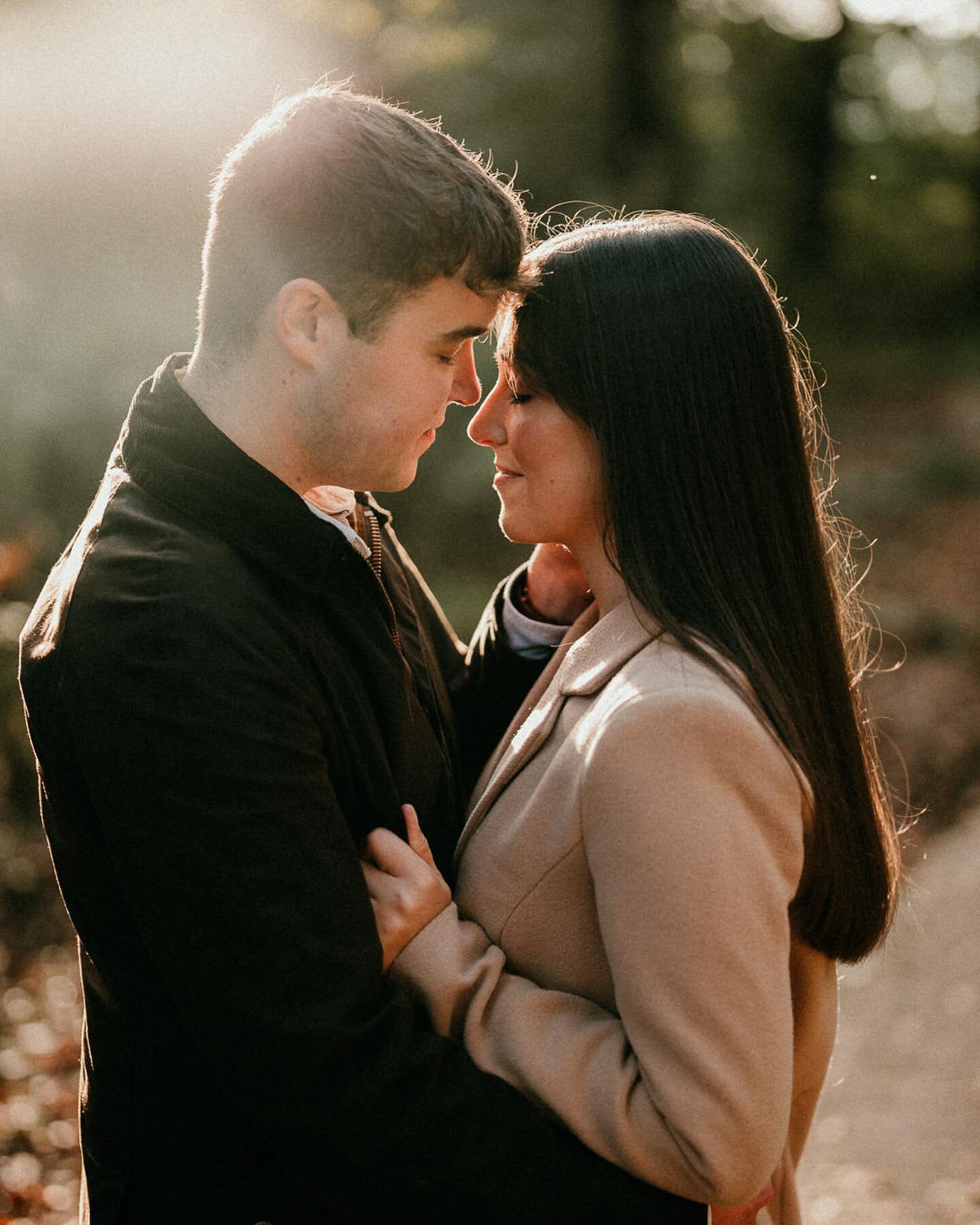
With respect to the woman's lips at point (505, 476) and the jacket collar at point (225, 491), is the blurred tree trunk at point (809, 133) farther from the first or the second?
the jacket collar at point (225, 491)

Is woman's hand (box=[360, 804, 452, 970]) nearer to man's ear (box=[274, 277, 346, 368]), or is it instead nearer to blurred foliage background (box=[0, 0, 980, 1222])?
man's ear (box=[274, 277, 346, 368])

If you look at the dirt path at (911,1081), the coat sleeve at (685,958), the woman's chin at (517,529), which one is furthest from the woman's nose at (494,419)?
the dirt path at (911,1081)

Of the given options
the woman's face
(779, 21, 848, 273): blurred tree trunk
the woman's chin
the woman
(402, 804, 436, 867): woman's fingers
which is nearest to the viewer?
the woman

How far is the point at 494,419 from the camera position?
239cm

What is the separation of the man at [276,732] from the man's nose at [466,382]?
0.46 ft

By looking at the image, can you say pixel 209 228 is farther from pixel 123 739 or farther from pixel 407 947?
pixel 407 947

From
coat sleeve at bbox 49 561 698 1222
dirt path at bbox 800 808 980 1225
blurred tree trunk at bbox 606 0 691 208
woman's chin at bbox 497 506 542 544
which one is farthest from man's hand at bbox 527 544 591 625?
blurred tree trunk at bbox 606 0 691 208

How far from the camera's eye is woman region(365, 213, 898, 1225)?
1.75 metres

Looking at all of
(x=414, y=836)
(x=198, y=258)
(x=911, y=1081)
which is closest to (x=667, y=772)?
(x=414, y=836)

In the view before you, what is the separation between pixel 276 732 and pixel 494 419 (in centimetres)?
97

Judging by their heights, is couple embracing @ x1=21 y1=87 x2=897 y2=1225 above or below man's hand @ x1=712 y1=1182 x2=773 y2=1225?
above

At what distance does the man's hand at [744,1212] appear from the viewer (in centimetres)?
199

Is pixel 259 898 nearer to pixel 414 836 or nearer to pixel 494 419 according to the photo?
pixel 414 836

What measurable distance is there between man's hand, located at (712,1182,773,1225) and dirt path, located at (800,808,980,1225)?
185cm
